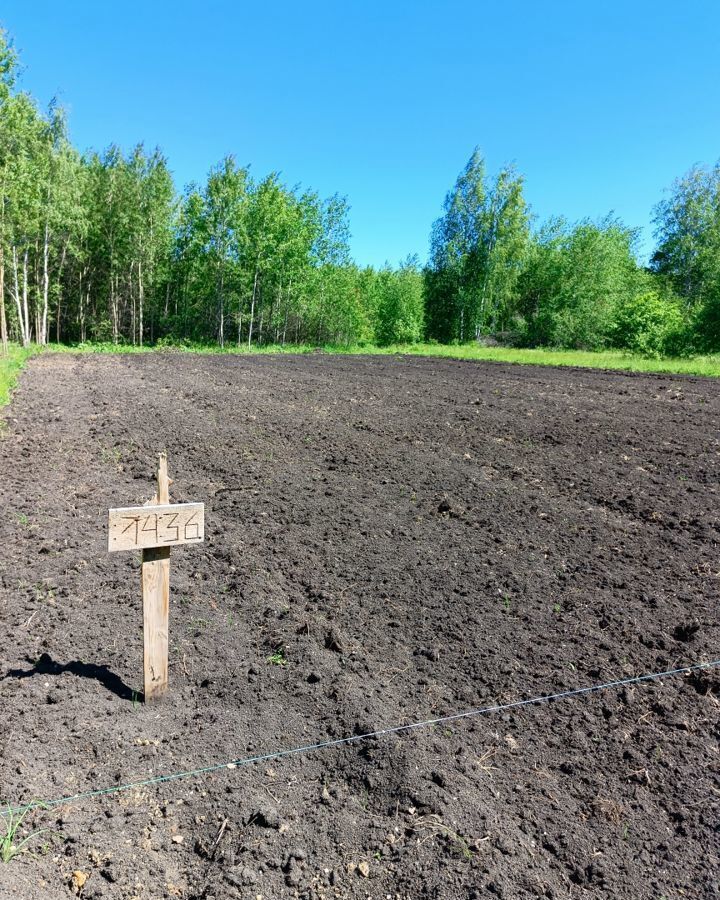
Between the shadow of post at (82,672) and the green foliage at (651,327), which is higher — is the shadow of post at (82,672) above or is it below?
below

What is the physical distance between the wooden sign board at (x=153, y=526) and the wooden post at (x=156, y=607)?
11cm

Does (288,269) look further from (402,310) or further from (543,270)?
(543,270)

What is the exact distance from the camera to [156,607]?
3100mm

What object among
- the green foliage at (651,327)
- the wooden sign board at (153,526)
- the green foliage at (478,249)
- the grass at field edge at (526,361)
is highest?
the green foliage at (478,249)

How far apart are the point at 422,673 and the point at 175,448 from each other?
616cm

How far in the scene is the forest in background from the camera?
30016mm

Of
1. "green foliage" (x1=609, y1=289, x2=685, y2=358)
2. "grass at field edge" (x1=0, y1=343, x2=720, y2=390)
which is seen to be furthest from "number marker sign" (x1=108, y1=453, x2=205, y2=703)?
"green foliage" (x1=609, y1=289, x2=685, y2=358)

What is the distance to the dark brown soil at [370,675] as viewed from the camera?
244 cm

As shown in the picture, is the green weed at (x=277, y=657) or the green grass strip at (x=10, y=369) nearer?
the green weed at (x=277, y=657)

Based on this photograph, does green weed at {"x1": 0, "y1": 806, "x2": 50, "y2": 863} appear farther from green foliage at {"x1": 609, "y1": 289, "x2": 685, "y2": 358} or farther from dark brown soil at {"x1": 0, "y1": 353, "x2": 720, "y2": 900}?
green foliage at {"x1": 609, "y1": 289, "x2": 685, "y2": 358}

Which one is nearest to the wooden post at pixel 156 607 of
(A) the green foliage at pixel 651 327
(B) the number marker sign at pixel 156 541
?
(B) the number marker sign at pixel 156 541

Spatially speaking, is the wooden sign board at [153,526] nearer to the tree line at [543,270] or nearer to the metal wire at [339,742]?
the metal wire at [339,742]

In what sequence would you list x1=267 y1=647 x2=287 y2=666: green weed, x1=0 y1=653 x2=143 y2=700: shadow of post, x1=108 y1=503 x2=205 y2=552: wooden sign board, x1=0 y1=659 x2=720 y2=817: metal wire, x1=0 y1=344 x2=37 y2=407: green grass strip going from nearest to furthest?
1. x1=0 y1=659 x2=720 y2=817: metal wire
2. x1=108 y1=503 x2=205 y2=552: wooden sign board
3. x1=0 y1=653 x2=143 y2=700: shadow of post
4. x1=267 y1=647 x2=287 y2=666: green weed
5. x1=0 y1=344 x2=37 y2=407: green grass strip

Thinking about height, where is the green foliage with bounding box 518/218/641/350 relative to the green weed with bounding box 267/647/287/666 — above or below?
above
